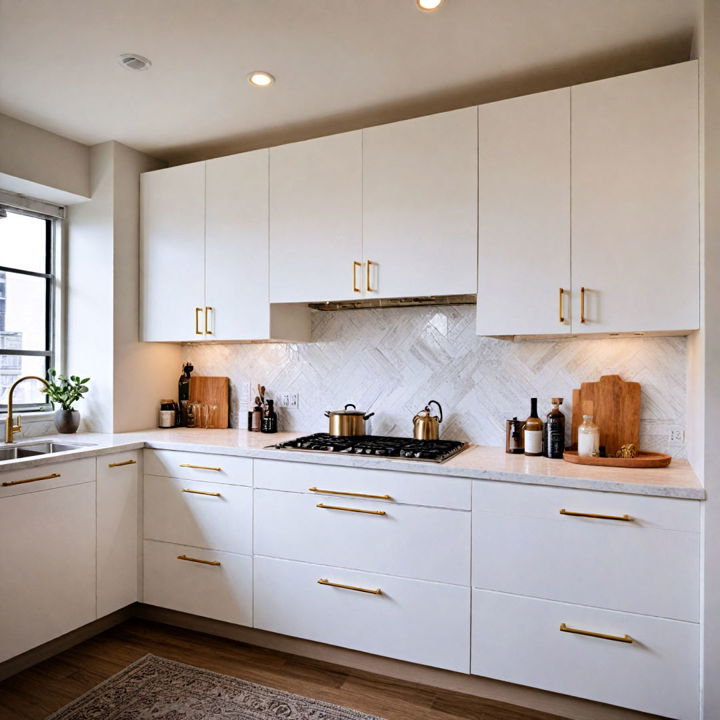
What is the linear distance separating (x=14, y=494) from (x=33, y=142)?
1.88 meters

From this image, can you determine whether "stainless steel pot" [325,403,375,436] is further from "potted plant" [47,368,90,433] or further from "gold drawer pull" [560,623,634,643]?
"potted plant" [47,368,90,433]

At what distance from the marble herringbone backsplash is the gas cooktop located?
0.20 metres

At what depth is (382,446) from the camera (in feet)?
8.44

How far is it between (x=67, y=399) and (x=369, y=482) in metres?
1.91

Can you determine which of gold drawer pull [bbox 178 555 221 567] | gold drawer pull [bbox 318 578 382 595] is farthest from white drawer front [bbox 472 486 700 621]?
gold drawer pull [bbox 178 555 221 567]

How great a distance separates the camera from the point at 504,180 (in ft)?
8.05

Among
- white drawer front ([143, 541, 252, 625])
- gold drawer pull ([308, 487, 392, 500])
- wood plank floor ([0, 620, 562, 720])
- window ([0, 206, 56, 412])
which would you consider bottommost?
wood plank floor ([0, 620, 562, 720])

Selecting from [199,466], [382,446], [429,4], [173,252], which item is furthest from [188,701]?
[429,4]

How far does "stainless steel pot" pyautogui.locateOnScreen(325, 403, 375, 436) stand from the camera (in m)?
2.92

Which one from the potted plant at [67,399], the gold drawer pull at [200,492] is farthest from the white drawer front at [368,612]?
the potted plant at [67,399]

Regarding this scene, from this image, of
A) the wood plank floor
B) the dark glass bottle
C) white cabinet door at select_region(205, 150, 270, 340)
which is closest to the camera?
the wood plank floor

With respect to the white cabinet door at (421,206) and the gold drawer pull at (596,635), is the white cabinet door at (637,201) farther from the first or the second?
the gold drawer pull at (596,635)

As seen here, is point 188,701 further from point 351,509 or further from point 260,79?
point 260,79

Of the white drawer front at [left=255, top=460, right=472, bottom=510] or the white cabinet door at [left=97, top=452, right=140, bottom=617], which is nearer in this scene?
the white drawer front at [left=255, top=460, right=472, bottom=510]
